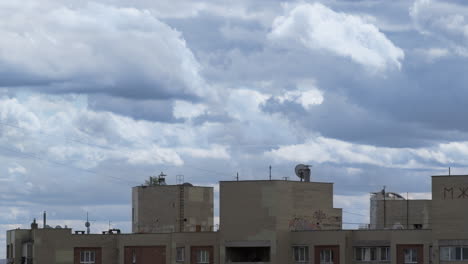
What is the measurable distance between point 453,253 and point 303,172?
26.7 metres

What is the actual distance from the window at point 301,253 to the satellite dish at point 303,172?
1093 centimetres

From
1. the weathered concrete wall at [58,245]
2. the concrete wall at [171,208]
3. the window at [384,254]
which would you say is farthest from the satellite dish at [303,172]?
the weathered concrete wall at [58,245]

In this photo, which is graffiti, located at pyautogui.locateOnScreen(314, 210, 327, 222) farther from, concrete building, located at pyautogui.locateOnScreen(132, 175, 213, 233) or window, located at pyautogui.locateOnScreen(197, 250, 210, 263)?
concrete building, located at pyautogui.locateOnScreen(132, 175, 213, 233)

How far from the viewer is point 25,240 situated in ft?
497

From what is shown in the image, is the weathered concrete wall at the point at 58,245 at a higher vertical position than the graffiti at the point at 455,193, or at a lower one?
lower

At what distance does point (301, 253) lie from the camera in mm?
133125

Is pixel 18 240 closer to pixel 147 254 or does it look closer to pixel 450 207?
pixel 147 254

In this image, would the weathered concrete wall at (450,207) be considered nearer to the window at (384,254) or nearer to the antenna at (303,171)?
the window at (384,254)

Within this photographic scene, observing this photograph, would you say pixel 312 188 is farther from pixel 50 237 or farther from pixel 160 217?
pixel 50 237

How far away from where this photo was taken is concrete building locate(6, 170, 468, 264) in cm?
12069

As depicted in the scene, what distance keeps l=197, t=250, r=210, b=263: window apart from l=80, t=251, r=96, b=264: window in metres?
15.6

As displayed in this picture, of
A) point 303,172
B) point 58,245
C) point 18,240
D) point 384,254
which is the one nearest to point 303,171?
point 303,172

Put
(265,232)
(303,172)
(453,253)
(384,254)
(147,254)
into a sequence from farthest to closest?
(147,254), (303,172), (265,232), (384,254), (453,253)

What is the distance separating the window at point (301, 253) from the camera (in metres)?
133
